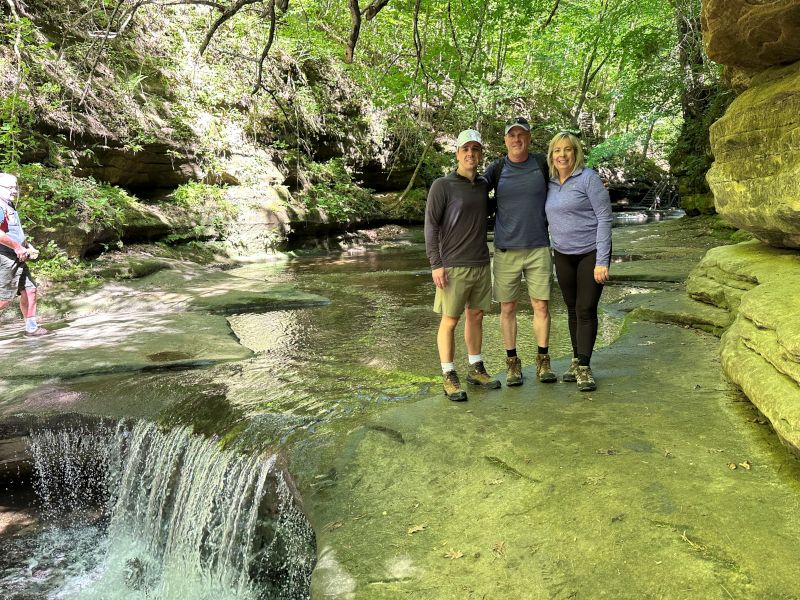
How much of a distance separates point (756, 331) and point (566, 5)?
18.0 metres

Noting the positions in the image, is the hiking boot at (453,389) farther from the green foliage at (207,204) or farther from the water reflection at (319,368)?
the green foliage at (207,204)

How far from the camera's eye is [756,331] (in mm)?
3795

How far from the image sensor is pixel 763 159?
15.9 feet

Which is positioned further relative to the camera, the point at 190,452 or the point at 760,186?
the point at 760,186

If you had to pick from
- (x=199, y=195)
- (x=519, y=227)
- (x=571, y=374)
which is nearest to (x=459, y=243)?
(x=519, y=227)

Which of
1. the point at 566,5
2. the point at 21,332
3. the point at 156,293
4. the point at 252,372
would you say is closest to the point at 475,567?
the point at 252,372

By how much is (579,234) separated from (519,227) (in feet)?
1.52

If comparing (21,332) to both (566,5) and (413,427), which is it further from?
(566,5)

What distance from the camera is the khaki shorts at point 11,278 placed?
7.28 meters

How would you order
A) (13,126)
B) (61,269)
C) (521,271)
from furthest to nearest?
(13,126), (61,269), (521,271)

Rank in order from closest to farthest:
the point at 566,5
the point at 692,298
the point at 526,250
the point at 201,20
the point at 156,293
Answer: the point at 526,250
the point at 692,298
the point at 156,293
the point at 201,20
the point at 566,5

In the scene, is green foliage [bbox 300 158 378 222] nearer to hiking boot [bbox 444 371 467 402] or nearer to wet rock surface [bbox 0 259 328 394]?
wet rock surface [bbox 0 259 328 394]

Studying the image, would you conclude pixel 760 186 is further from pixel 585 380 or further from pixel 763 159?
pixel 585 380

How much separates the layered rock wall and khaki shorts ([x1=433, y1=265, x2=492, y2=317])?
1849mm
